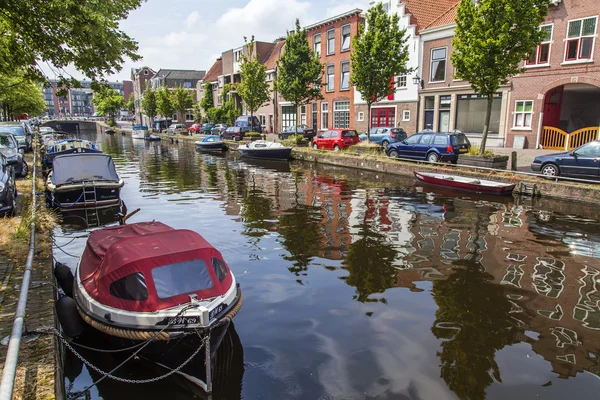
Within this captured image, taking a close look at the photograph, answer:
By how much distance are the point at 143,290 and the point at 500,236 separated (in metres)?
10.5

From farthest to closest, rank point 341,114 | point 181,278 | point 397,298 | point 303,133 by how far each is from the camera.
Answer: point 341,114
point 303,133
point 397,298
point 181,278

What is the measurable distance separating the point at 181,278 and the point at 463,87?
29.4 meters

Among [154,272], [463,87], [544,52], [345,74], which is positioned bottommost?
[154,272]

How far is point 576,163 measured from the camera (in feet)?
55.3

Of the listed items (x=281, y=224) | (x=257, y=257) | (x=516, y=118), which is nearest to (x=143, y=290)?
(x=257, y=257)

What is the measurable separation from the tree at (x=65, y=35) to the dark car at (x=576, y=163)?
52.9ft

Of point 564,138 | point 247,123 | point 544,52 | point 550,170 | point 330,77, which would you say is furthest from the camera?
point 247,123

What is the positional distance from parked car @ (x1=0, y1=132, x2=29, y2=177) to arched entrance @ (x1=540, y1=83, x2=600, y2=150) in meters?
28.4

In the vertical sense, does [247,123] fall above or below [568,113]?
below

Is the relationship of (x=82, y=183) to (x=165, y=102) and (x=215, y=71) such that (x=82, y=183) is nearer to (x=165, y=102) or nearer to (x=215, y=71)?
(x=165, y=102)

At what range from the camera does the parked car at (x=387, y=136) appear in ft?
99.3

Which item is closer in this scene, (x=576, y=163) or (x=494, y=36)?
(x=576, y=163)

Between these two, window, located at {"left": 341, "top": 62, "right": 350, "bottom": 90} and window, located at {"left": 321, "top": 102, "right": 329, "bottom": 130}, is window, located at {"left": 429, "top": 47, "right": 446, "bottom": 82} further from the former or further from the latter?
window, located at {"left": 321, "top": 102, "right": 329, "bottom": 130}

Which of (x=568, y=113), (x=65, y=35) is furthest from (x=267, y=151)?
(x=65, y=35)
